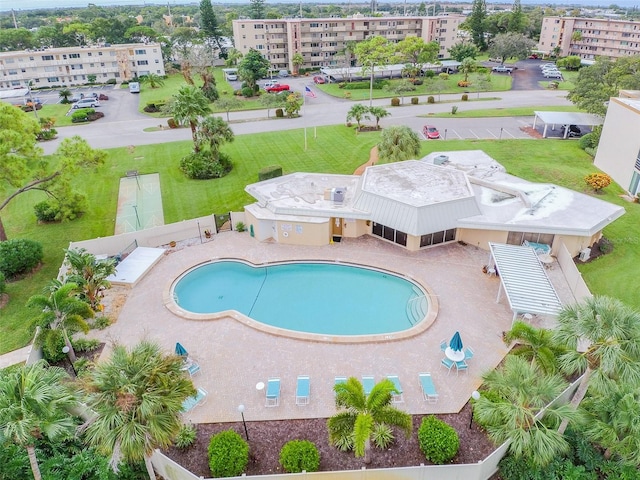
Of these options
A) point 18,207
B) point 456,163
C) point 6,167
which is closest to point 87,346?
point 6,167

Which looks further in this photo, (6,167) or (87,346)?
(6,167)

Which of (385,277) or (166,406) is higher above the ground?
(166,406)

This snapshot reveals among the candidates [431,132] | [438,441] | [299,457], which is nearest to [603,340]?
[438,441]

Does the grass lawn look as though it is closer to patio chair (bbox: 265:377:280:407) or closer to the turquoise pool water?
the turquoise pool water

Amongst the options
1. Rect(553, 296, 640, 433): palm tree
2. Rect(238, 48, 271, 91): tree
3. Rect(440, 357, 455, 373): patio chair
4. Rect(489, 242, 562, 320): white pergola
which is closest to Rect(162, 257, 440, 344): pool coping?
Rect(440, 357, 455, 373): patio chair

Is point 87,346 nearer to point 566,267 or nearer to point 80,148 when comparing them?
point 80,148

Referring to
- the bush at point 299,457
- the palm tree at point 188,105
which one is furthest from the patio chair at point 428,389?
the palm tree at point 188,105

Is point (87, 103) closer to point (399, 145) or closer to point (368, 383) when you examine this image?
point (399, 145)
